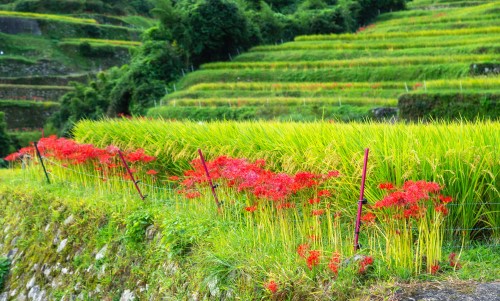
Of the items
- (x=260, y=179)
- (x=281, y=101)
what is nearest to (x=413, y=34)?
(x=281, y=101)

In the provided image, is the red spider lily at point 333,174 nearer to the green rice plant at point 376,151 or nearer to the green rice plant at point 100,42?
the green rice plant at point 376,151

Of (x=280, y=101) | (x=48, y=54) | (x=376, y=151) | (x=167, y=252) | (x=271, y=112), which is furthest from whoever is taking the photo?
(x=48, y=54)

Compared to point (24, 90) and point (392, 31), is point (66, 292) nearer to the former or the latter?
point (392, 31)

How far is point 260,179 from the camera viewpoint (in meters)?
6.21

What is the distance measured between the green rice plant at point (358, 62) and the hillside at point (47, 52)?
1240cm

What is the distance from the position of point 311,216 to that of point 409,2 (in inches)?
2385

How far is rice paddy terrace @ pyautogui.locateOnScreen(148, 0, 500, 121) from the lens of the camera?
950 inches

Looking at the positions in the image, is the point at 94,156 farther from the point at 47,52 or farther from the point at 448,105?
the point at 47,52

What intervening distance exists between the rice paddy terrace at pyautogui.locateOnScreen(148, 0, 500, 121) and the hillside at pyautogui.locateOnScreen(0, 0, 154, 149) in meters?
13.5

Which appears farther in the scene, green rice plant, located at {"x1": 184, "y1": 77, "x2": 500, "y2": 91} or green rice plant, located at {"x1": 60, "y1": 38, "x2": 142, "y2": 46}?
green rice plant, located at {"x1": 60, "y1": 38, "x2": 142, "y2": 46}

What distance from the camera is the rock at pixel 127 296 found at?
22.3 ft

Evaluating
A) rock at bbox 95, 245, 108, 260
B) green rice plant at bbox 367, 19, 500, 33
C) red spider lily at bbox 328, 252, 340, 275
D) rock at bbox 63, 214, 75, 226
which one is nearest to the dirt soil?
red spider lily at bbox 328, 252, 340, 275

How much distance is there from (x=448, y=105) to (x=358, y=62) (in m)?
12.4

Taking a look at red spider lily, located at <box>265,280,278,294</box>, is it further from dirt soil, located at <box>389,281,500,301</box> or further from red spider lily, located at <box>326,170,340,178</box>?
red spider lily, located at <box>326,170,340,178</box>
